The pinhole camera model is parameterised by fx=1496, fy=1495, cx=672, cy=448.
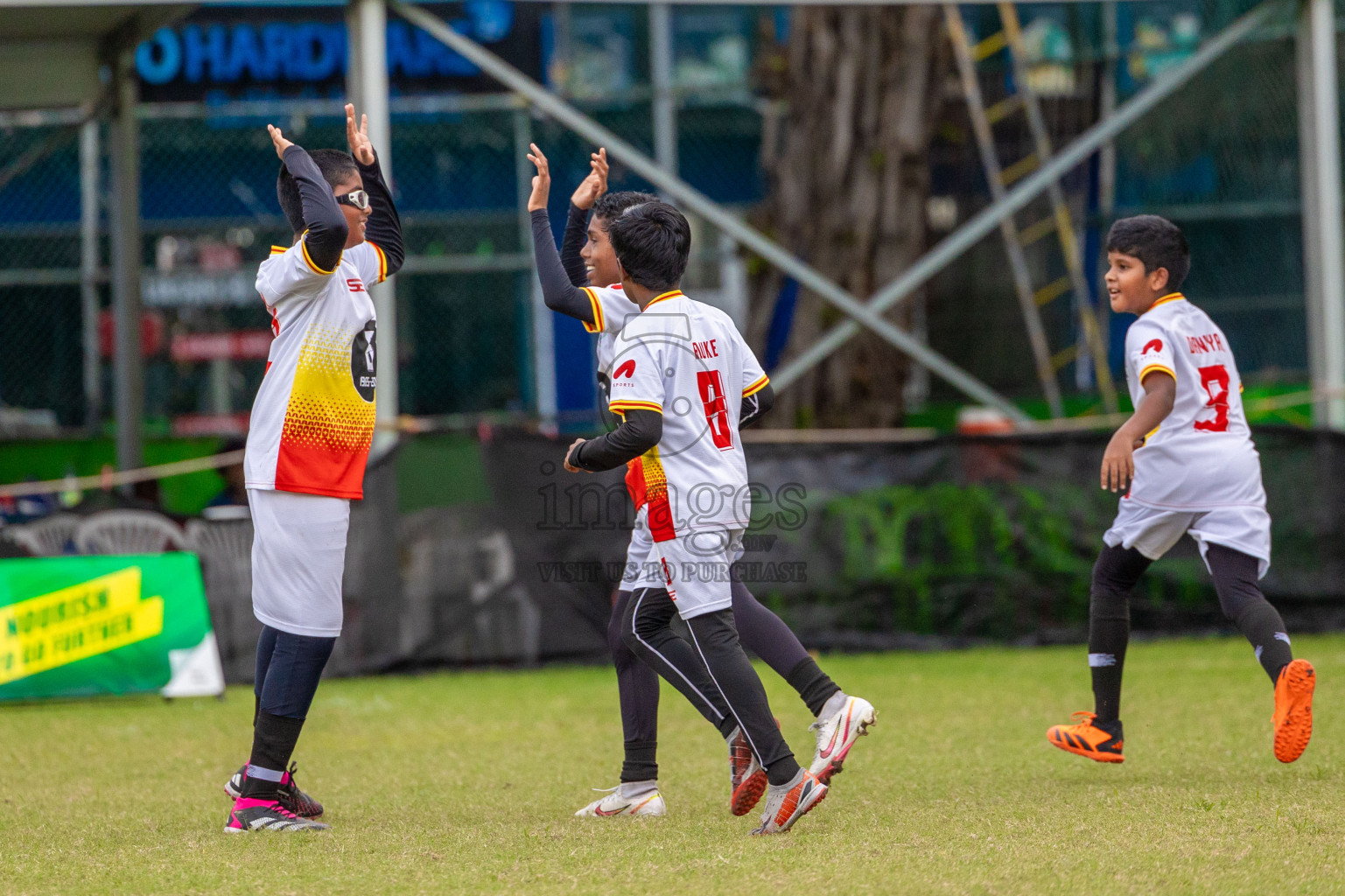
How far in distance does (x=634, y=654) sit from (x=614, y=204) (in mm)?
1390

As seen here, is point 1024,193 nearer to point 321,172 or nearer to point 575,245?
point 575,245

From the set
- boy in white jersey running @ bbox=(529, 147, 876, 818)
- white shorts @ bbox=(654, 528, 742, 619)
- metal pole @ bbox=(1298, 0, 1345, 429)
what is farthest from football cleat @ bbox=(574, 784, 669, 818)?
metal pole @ bbox=(1298, 0, 1345, 429)

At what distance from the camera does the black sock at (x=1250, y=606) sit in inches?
186

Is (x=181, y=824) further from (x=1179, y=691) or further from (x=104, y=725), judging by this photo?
(x=1179, y=691)

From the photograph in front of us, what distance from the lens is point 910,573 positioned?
28.7ft

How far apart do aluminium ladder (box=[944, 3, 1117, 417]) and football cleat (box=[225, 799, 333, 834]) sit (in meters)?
10.2

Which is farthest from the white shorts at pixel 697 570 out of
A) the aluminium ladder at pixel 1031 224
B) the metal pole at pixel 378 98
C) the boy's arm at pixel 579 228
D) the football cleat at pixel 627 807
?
the aluminium ladder at pixel 1031 224

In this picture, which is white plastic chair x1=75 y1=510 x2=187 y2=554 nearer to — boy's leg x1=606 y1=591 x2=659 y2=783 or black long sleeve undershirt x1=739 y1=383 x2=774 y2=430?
boy's leg x1=606 y1=591 x2=659 y2=783

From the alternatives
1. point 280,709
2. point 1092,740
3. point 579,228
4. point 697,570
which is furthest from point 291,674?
point 1092,740

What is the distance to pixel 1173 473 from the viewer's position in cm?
498

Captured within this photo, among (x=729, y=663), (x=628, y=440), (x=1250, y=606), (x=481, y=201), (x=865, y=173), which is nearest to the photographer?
(x=628, y=440)

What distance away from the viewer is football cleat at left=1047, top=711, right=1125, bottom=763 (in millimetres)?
4855

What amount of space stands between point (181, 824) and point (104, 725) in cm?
262

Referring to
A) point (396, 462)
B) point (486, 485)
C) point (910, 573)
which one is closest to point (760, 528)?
point (910, 573)
